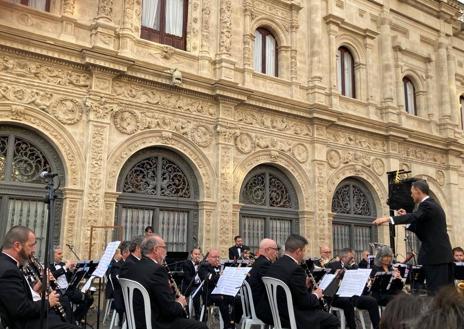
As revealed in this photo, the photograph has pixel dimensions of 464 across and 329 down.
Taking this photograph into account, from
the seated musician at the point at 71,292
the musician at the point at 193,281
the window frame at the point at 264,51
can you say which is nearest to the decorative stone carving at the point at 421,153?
the window frame at the point at 264,51

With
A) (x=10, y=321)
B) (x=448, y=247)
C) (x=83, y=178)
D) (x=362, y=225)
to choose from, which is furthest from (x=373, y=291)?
(x=362, y=225)

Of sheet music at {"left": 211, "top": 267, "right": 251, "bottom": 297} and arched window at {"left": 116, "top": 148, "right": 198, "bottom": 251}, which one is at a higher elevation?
arched window at {"left": 116, "top": 148, "right": 198, "bottom": 251}

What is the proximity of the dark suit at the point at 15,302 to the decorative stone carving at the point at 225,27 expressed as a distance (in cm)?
1076

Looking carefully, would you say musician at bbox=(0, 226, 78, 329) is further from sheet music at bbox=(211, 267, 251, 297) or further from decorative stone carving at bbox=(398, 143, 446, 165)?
decorative stone carving at bbox=(398, 143, 446, 165)

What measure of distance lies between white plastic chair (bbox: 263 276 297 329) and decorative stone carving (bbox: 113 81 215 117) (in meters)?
7.98

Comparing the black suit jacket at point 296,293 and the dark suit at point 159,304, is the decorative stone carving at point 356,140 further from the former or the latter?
the dark suit at point 159,304

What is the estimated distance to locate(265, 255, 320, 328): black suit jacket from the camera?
5109mm

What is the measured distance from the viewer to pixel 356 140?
16859 mm

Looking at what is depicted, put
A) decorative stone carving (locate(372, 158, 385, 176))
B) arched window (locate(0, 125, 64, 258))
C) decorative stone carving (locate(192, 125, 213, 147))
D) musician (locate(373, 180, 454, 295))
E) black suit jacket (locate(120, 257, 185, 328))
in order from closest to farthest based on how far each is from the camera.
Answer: black suit jacket (locate(120, 257, 185, 328))
musician (locate(373, 180, 454, 295))
arched window (locate(0, 125, 64, 258))
decorative stone carving (locate(192, 125, 213, 147))
decorative stone carving (locate(372, 158, 385, 176))

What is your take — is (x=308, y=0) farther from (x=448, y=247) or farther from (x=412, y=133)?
(x=448, y=247)

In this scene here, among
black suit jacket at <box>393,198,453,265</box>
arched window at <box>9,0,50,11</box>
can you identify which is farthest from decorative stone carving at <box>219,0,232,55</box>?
black suit jacket at <box>393,198,453,265</box>

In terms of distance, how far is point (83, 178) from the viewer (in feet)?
36.7

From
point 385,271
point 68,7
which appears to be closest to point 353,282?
point 385,271

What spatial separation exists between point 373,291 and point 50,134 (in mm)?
7717
